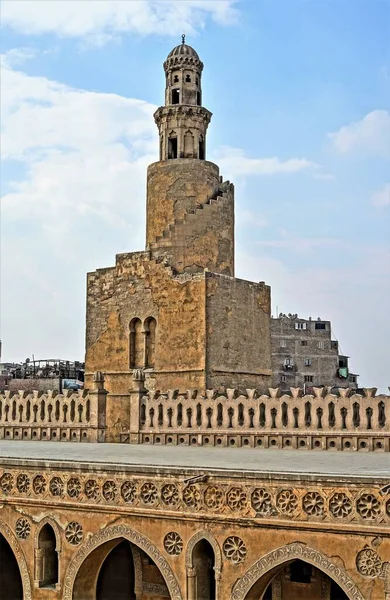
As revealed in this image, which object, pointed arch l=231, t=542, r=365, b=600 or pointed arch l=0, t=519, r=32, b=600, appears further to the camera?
pointed arch l=0, t=519, r=32, b=600

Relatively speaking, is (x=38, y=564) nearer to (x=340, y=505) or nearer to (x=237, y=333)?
(x=340, y=505)

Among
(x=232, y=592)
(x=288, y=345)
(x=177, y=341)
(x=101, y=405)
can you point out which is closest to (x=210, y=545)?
(x=232, y=592)

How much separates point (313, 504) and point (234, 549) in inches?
48.4

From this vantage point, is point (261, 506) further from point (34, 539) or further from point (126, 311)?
point (126, 311)

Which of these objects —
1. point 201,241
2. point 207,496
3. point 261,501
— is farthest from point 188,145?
point 261,501

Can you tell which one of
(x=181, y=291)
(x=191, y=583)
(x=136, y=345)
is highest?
(x=181, y=291)

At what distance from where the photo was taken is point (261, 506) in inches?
336

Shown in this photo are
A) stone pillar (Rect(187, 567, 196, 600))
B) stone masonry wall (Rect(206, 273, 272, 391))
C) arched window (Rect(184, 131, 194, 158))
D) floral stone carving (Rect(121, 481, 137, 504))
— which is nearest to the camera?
stone pillar (Rect(187, 567, 196, 600))

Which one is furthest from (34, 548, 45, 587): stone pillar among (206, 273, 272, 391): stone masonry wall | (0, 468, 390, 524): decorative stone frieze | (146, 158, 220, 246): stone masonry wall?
(146, 158, 220, 246): stone masonry wall

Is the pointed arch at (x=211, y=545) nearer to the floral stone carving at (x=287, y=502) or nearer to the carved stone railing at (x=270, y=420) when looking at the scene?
the floral stone carving at (x=287, y=502)

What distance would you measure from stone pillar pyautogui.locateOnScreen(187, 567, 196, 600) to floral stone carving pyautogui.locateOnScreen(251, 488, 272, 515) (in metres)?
1.24

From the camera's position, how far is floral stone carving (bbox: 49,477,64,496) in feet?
33.3

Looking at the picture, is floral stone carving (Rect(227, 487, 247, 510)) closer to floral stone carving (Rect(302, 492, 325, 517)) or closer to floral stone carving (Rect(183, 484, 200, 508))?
floral stone carving (Rect(183, 484, 200, 508))

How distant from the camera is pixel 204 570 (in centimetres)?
911
